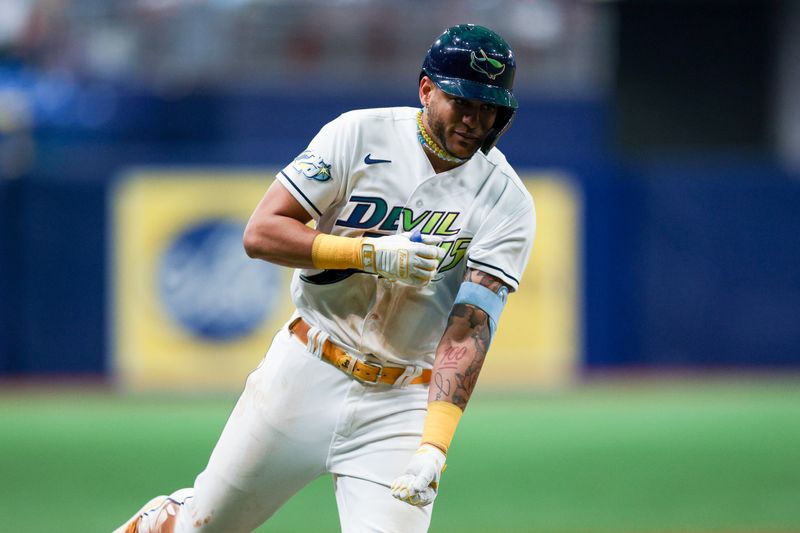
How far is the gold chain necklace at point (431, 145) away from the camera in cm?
468

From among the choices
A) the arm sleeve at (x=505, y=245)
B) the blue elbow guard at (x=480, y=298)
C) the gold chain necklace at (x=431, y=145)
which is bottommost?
the blue elbow guard at (x=480, y=298)

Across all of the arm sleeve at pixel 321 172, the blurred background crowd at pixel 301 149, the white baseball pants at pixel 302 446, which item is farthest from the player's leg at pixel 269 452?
the blurred background crowd at pixel 301 149

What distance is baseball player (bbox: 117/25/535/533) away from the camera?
14.9 feet

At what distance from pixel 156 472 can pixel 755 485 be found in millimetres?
4230

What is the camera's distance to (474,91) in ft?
14.6

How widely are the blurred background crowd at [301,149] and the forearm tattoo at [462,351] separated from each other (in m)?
9.26

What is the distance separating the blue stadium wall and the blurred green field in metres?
0.67

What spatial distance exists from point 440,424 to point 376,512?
399 mm

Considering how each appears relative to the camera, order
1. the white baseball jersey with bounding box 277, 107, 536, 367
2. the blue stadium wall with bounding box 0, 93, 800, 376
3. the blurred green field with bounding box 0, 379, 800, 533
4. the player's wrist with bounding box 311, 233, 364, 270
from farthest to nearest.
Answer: the blue stadium wall with bounding box 0, 93, 800, 376 → the blurred green field with bounding box 0, 379, 800, 533 → the white baseball jersey with bounding box 277, 107, 536, 367 → the player's wrist with bounding box 311, 233, 364, 270

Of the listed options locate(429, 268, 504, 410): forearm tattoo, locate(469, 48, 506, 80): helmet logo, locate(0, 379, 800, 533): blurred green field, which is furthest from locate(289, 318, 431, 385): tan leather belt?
locate(0, 379, 800, 533): blurred green field

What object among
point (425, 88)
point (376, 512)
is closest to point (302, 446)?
point (376, 512)

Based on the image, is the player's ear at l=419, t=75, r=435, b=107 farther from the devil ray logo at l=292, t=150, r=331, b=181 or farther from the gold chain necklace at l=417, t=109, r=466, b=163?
the devil ray logo at l=292, t=150, r=331, b=181

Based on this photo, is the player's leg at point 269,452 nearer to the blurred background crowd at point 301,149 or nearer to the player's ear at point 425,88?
the player's ear at point 425,88

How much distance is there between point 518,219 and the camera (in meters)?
4.79
